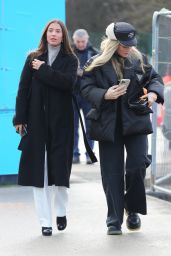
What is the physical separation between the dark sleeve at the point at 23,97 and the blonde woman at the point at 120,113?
47 cm

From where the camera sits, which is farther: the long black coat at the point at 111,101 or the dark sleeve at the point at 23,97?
the dark sleeve at the point at 23,97

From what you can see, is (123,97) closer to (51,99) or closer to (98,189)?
(51,99)

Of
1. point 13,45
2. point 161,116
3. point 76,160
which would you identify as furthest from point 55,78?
point 76,160

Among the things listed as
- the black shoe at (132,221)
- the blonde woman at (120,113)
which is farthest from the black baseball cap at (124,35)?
the black shoe at (132,221)

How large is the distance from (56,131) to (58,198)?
0.57 m

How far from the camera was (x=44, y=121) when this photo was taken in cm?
662

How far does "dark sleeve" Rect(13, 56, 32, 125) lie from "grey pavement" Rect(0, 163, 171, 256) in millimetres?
995

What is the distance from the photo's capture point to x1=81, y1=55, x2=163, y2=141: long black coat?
6348mm

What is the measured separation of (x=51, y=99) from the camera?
6.63 meters

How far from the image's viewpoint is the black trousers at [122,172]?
6.45m

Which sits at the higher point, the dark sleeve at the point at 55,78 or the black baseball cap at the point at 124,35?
the black baseball cap at the point at 124,35

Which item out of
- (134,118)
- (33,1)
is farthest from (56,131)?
(33,1)

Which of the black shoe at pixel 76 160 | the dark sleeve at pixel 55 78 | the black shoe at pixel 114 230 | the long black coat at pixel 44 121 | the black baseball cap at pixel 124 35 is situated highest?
the black baseball cap at pixel 124 35

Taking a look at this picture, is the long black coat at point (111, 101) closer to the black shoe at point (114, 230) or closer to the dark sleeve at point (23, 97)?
the dark sleeve at point (23, 97)
